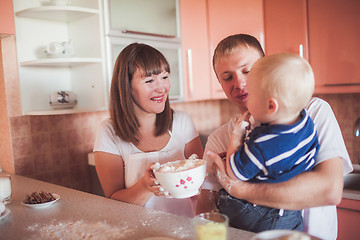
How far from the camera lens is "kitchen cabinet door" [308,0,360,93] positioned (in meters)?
1.97

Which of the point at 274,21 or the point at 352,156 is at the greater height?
the point at 274,21

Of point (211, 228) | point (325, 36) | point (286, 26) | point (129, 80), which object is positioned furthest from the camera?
point (286, 26)

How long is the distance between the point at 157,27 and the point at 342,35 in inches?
46.6

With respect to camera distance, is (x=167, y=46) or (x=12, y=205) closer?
(x=12, y=205)

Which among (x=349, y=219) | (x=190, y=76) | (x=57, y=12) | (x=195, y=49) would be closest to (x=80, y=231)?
(x=57, y=12)

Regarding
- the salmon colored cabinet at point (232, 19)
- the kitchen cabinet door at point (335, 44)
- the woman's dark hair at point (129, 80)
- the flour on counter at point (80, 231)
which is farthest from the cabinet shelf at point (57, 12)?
the kitchen cabinet door at point (335, 44)

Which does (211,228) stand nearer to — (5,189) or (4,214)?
(4,214)

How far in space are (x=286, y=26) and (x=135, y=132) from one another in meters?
1.33

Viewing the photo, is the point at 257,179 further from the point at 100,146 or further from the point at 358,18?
the point at 358,18

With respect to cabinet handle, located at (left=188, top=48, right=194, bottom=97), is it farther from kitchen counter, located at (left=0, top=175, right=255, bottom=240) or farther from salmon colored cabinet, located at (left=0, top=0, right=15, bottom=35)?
kitchen counter, located at (left=0, top=175, right=255, bottom=240)

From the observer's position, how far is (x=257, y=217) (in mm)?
1009

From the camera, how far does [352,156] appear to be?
7.86 feet

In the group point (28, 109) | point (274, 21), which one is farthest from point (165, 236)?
point (274, 21)

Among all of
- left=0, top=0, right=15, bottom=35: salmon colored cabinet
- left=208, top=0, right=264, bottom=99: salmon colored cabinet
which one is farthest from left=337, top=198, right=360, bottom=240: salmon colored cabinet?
left=0, top=0, right=15, bottom=35: salmon colored cabinet
